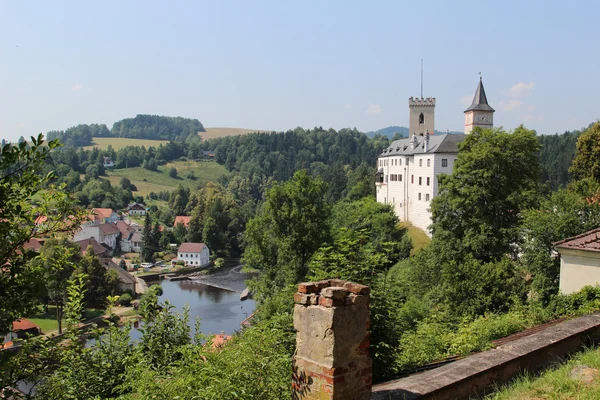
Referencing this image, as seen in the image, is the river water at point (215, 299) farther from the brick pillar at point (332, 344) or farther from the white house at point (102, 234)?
the brick pillar at point (332, 344)

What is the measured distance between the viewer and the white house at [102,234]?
88125 millimetres

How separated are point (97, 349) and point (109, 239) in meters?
91.0

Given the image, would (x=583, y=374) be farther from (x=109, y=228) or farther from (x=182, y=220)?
(x=182, y=220)

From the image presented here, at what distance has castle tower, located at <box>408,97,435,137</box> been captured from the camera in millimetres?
76938

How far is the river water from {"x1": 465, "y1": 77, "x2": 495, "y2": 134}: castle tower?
1353 inches

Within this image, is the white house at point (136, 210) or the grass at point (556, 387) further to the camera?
the white house at point (136, 210)

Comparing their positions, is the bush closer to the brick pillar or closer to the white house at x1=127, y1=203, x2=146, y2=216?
the brick pillar

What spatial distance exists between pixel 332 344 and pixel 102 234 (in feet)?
305

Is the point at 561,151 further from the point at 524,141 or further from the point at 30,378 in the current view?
the point at 30,378

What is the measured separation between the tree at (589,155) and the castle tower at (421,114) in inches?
1699

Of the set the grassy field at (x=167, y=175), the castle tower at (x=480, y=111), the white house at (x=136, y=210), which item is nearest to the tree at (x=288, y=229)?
the castle tower at (x=480, y=111)

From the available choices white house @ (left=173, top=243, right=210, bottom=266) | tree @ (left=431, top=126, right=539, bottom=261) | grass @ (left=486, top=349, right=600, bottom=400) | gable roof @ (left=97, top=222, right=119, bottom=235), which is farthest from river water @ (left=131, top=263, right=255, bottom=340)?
grass @ (left=486, top=349, right=600, bottom=400)

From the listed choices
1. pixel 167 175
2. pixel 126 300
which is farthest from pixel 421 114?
pixel 167 175

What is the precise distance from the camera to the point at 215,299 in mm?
56375
